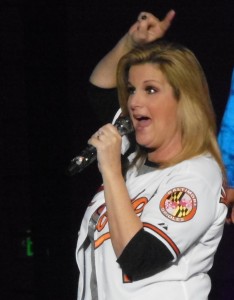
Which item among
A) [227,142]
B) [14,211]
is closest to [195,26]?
[227,142]

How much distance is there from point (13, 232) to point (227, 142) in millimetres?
1279

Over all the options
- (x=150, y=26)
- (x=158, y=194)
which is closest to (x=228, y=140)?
(x=150, y=26)

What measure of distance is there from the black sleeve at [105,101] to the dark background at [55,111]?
0.55 metres

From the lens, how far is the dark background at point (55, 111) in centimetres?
297

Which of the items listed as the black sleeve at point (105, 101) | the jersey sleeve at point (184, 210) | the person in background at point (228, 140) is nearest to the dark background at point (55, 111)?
the person in background at point (228, 140)

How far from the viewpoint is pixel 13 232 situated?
343cm

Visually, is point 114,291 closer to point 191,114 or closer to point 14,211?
point 191,114

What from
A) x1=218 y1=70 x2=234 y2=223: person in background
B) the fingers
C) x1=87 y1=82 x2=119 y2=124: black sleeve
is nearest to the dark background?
x1=218 y1=70 x2=234 y2=223: person in background

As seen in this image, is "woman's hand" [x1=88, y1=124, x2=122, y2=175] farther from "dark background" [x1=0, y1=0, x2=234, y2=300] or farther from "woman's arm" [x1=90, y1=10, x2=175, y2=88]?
"dark background" [x1=0, y1=0, x2=234, y2=300]

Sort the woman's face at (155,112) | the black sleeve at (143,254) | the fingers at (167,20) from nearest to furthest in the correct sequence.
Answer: the black sleeve at (143,254)
the woman's face at (155,112)
the fingers at (167,20)

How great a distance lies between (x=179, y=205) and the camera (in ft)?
6.17

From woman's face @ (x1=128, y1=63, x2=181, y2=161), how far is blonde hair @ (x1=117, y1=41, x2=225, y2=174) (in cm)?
2

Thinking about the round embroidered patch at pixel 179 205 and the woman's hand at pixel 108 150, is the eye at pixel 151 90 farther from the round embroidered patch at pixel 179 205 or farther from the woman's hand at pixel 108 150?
the round embroidered patch at pixel 179 205

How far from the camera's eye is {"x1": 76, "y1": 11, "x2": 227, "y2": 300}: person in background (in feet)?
6.13
